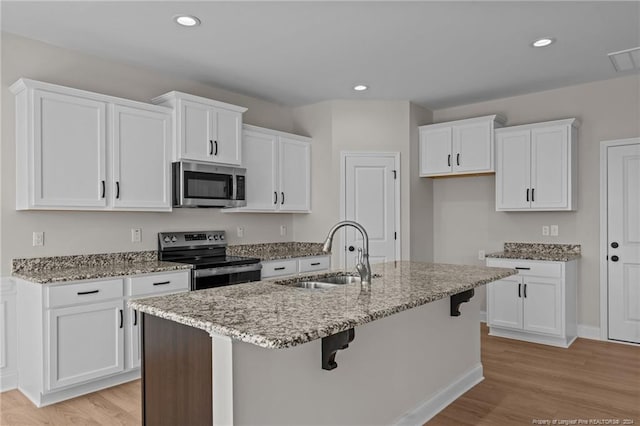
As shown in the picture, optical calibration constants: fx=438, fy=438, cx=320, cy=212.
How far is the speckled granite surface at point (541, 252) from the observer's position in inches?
172

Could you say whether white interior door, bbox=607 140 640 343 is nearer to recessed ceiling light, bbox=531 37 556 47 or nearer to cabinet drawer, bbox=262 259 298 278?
recessed ceiling light, bbox=531 37 556 47

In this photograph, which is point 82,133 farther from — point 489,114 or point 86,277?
point 489,114

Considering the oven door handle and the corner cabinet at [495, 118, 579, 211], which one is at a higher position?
the corner cabinet at [495, 118, 579, 211]

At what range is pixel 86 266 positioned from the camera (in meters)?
3.53

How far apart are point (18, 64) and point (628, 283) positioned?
5.65 metres

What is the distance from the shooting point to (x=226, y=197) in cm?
420

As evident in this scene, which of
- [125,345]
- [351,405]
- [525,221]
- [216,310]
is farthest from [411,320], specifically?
[525,221]

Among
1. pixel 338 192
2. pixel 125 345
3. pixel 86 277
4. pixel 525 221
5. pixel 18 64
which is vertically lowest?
pixel 125 345

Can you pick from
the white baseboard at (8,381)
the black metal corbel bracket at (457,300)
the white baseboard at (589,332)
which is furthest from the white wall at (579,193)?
the white baseboard at (8,381)

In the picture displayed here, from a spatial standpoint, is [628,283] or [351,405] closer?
[351,405]

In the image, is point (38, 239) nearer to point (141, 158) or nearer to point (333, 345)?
point (141, 158)

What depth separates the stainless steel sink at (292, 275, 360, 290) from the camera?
258 centimetres

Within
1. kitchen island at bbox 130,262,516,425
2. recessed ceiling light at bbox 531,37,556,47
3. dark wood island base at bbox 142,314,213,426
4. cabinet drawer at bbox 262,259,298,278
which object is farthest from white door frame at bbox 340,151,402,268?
dark wood island base at bbox 142,314,213,426

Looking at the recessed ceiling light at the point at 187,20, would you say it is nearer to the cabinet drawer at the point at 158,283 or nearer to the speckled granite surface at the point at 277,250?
the cabinet drawer at the point at 158,283
